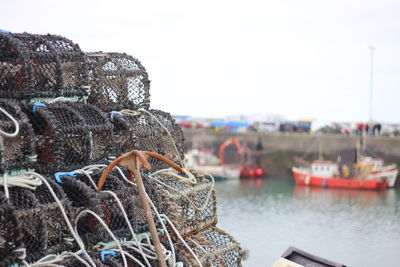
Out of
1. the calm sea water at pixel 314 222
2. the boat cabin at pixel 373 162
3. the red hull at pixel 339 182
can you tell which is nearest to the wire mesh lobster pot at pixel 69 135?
the calm sea water at pixel 314 222

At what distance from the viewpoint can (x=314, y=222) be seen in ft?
55.5

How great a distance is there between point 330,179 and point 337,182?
0.93ft

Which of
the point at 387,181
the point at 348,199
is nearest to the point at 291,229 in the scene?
the point at 348,199

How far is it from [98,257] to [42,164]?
0.59 meters

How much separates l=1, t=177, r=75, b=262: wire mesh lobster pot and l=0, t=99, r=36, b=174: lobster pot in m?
0.15

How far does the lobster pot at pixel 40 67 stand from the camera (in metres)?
3.38

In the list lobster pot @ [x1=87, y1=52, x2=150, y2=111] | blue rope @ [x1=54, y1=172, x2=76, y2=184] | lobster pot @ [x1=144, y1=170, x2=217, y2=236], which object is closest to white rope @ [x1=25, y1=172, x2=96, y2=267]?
blue rope @ [x1=54, y1=172, x2=76, y2=184]

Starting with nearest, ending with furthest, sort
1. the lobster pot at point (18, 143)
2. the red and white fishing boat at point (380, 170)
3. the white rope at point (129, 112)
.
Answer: the lobster pot at point (18, 143) → the white rope at point (129, 112) → the red and white fishing boat at point (380, 170)

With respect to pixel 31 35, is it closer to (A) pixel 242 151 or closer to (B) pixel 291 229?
(B) pixel 291 229

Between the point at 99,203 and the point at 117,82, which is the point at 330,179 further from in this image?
the point at 99,203

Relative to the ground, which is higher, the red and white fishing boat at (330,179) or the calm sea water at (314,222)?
the red and white fishing boat at (330,179)

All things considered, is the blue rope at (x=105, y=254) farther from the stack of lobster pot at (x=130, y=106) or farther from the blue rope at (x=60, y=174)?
the stack of lobster pot at (x=130, y=106)

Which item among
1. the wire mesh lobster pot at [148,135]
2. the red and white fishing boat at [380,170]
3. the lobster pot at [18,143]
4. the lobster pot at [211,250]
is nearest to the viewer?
the lobster pot at [18,143]

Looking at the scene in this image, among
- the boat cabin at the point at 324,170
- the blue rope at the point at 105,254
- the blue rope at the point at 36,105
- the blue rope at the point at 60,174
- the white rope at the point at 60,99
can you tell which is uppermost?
the white rope at the point at 60,99
